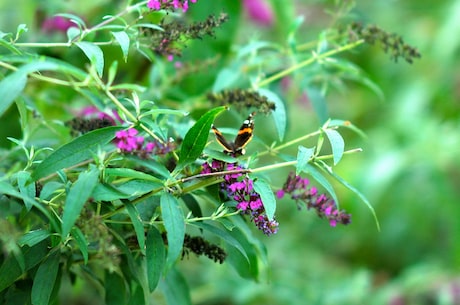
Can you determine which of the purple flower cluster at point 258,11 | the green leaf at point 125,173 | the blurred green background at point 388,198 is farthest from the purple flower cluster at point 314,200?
the purple flower cluster at point 258,11

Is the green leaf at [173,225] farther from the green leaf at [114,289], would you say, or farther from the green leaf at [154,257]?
the green leaf at [114,289]

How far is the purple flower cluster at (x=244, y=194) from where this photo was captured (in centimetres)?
64

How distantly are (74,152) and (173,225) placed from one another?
12 cm

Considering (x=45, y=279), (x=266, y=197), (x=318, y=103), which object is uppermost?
(x=318, y=103)

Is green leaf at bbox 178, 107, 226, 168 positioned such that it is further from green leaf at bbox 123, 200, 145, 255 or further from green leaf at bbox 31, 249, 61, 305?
green leaf at bbox 31, 249, 61, 305

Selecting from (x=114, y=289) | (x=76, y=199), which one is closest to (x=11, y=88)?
(x=76, y=199)

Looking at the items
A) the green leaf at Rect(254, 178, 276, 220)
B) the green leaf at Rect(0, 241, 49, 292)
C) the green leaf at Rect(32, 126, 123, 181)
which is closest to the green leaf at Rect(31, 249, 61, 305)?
the green leaf at Rect(0, 241, 49, 292)

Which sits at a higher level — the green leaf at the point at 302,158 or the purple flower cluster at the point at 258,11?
the purple flower cluster at the point at 258,11

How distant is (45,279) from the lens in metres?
0.67

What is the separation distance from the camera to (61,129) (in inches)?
37.8

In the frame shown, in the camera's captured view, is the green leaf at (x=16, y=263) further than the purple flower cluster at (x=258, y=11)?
No

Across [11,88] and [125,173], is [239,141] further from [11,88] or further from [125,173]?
[11,88]

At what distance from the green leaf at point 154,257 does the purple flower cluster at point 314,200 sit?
0.49 ft

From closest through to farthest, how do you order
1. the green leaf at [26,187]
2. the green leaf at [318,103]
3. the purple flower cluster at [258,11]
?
the green leaf at [26,187], the green leaf at [318,103], the purple flower cluster at [258,11]
